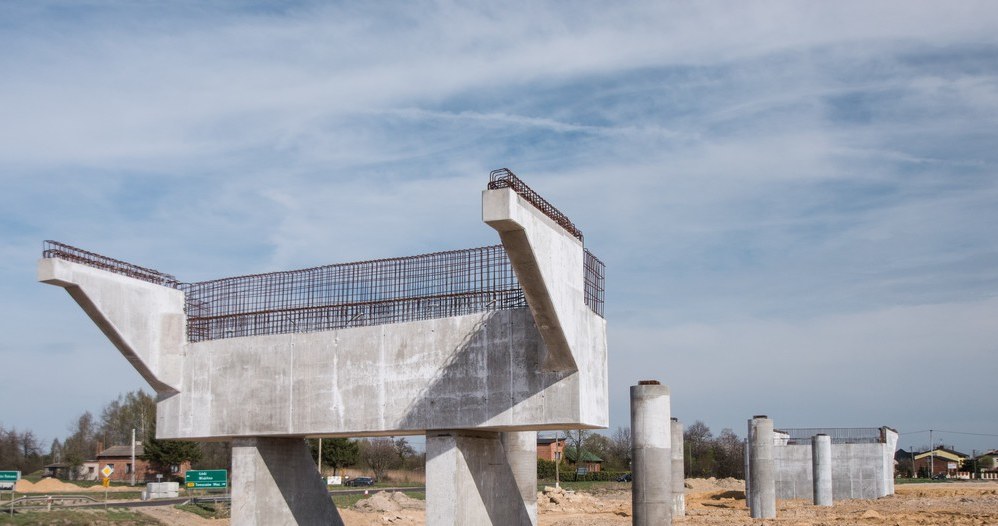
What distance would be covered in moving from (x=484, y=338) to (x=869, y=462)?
3507 cm

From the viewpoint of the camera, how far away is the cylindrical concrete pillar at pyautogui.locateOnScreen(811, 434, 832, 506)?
43312 millimetres

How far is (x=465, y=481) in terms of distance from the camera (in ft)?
70.0

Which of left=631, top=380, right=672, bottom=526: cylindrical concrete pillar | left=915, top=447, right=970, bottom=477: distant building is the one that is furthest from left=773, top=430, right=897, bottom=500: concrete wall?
left=915, top=447, right=970, bottom=477: distant building

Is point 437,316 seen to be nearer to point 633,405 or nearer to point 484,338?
point 484,338

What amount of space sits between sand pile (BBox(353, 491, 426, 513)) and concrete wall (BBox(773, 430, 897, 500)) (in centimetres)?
1810

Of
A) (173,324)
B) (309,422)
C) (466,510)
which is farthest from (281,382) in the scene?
(466,510)

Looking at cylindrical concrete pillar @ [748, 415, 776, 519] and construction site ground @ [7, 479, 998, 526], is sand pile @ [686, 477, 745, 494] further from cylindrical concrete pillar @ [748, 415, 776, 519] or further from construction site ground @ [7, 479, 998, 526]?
cylindrical concrete pillar @ [748, 415, 776, 519]

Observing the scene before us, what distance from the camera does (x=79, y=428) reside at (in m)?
112

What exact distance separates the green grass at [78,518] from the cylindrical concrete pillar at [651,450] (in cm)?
1624

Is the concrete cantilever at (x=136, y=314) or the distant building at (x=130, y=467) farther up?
the concrete cantilever at (x=136, y=314)

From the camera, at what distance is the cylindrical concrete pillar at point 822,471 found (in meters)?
43.3

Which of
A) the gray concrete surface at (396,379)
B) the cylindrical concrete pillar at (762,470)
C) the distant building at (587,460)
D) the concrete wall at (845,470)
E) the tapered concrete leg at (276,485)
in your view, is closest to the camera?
the gray concrete surface at (396,379)

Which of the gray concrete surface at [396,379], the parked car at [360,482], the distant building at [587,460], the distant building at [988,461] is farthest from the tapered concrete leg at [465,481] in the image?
the distant building at [988,461]

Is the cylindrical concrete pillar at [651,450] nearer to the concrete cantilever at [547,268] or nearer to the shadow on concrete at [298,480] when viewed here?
the concrete cantilever at [547,268]
